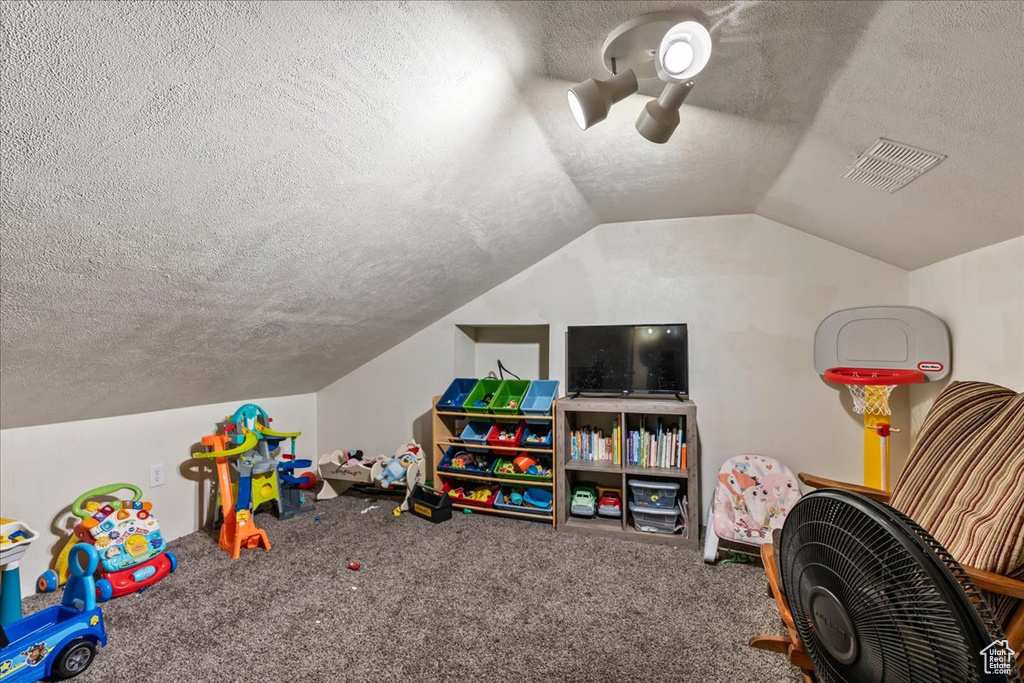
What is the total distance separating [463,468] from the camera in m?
3.10

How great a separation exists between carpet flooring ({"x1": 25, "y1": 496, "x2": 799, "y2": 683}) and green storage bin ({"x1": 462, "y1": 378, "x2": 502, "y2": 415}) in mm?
822

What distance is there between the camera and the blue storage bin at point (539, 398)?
2961 millimetres

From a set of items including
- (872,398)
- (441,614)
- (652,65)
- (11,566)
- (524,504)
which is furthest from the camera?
(524,504)

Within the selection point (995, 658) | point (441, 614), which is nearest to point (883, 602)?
point (995, 658)

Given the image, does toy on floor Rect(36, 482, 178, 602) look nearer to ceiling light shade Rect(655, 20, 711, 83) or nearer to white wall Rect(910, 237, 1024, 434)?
ceiling light shade Rect(655, 20, 711, 83)

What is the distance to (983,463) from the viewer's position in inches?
57.3

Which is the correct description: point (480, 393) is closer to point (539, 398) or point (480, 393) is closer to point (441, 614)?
point (539, 398)

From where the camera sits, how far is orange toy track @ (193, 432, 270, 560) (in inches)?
97.3

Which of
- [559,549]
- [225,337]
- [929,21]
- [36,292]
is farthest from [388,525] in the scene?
[929,21]

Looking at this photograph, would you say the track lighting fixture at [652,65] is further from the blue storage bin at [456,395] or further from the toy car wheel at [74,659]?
the toy car wheel at [74,659]

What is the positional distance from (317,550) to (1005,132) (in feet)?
10.9

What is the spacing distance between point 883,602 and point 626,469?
1.98 metres

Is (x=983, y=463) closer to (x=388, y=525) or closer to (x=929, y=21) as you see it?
(x=929, y=21)

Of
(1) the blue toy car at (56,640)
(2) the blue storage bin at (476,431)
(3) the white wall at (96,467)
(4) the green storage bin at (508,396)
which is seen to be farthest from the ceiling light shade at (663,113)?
(3) the white wall at (96,467)
